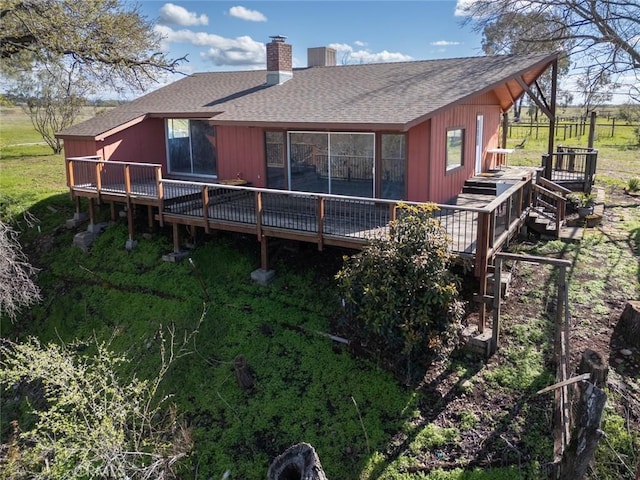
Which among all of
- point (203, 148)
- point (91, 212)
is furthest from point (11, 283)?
point (203, 148)

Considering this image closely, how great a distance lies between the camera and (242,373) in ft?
27.5

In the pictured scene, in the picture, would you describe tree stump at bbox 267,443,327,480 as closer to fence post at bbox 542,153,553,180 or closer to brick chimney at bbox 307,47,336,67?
fence post at bbox 542,153,553,180

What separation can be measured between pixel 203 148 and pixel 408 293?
1023 cm

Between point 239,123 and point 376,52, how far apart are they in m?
37.4

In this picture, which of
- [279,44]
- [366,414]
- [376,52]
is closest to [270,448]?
[366,414]

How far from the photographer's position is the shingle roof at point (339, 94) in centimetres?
1080

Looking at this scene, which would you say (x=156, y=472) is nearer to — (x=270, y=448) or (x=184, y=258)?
(x=270, y=448)

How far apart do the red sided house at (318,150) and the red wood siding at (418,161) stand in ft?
0.07

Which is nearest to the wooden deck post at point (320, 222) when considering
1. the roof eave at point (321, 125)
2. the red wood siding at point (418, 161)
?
the roof eave at point (321, 125)

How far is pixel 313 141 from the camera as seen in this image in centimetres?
1211

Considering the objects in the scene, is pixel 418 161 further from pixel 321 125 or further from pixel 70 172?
pixel 70 172

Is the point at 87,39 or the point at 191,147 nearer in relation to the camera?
the point at 87,39

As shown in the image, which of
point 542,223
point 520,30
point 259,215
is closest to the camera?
point 259,215

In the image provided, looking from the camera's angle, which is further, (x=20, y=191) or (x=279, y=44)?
(x=20, y=191)
